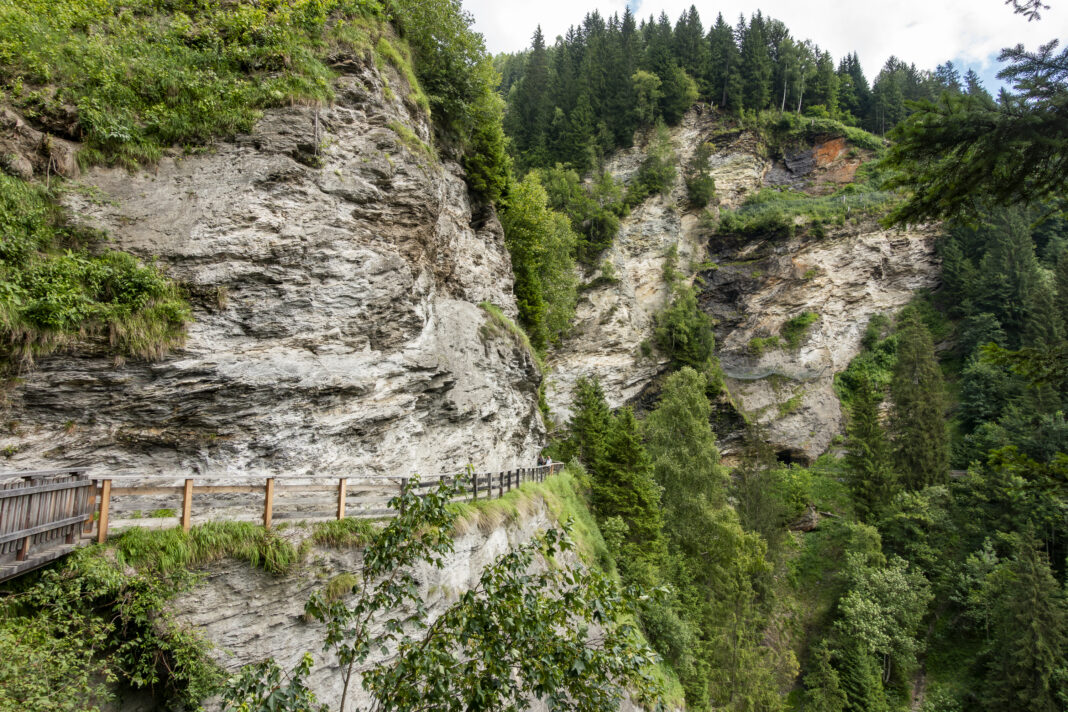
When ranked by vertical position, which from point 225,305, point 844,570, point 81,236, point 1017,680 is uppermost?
point 81,236

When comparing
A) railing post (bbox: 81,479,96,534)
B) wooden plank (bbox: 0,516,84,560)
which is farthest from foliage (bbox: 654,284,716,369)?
wooden plank (bbox: 0,516,84,560)

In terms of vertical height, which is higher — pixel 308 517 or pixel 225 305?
pixel 225 305

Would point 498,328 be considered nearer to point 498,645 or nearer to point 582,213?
point 498,645

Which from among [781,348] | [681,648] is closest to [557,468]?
[681,648]

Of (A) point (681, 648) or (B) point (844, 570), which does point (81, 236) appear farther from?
(B) point (844, 570)

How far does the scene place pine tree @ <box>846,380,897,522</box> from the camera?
3256 cm

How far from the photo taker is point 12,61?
1056 centimetres

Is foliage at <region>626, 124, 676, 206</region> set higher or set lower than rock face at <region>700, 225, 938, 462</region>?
higher

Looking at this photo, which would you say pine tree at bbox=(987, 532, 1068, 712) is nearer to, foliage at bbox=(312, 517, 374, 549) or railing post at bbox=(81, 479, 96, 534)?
foliage at bbox=(312, 517, 374, 549)

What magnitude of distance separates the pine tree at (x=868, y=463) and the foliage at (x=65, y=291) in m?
38.3

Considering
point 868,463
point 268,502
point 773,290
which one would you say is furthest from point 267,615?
point 773,290

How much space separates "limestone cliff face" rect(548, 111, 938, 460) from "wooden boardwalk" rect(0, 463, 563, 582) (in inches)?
1210

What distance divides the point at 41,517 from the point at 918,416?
142 feet

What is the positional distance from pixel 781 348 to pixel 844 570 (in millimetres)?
19307
